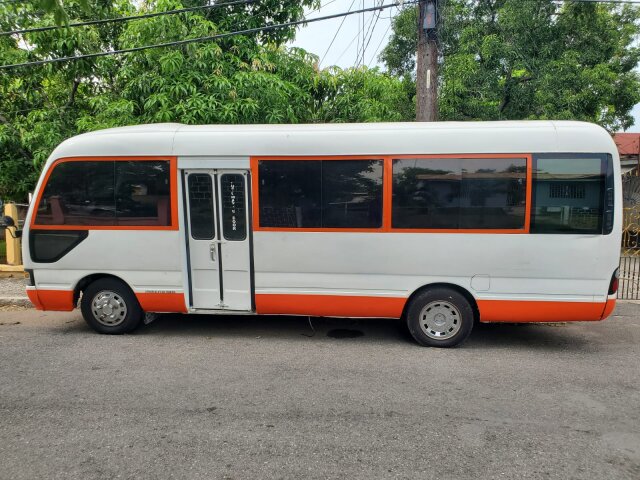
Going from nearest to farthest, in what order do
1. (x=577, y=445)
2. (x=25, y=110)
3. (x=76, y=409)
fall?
(x=577, y=445) < (x=76, y=409) < (x=25, y=110)

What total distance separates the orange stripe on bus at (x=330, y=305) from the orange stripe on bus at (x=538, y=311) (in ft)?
3.39

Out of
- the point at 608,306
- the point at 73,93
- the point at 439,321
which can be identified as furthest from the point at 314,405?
the point at 73,93

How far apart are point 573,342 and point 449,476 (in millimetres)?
3889

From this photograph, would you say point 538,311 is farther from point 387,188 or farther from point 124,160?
point 124,160

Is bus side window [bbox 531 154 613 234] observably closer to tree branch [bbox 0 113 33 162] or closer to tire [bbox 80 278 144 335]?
tire [bbox 80 278 144 335]

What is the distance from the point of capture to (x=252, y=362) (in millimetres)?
5289

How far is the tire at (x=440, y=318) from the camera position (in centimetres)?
571

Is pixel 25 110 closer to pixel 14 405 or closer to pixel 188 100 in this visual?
pixel 188 100

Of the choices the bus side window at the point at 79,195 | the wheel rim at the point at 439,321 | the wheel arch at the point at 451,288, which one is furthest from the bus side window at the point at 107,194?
the wheel rim at the point at 439,321

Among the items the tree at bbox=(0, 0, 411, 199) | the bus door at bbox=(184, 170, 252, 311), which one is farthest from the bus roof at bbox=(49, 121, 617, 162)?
the tree at bbox=(0, 0, 411, 199)

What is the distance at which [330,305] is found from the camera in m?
5.91

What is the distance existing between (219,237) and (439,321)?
295 cm

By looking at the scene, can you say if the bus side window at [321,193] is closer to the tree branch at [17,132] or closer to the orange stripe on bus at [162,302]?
the orange stripe on bus at [162,302]

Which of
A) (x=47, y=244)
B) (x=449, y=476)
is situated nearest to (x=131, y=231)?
(x=47, y=244)
